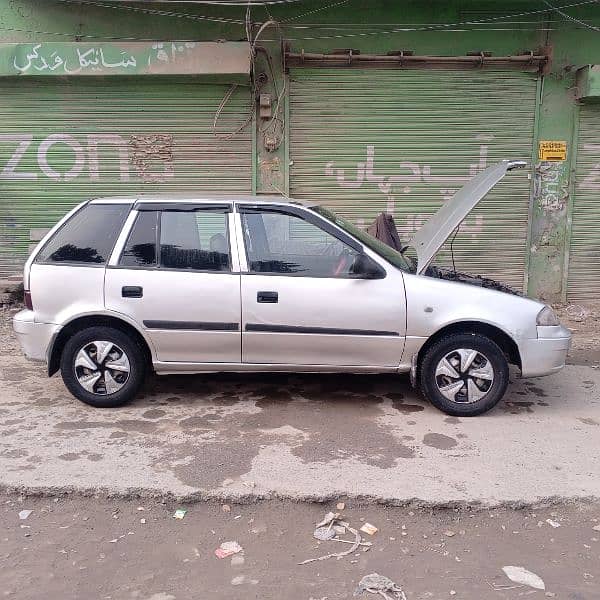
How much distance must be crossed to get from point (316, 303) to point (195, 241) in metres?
1.09

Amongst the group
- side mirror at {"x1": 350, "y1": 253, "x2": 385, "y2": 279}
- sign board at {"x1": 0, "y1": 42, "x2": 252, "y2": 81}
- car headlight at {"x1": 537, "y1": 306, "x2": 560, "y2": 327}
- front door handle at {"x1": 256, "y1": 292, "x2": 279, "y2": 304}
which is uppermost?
sign board at {"x1": 0, "y1": 42, "x2": 252, "y2": 81}

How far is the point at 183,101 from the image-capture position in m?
8.92

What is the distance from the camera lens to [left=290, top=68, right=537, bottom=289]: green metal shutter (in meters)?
8.92

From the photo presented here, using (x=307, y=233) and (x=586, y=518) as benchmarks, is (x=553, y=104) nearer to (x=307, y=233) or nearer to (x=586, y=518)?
(x=307, y=233)

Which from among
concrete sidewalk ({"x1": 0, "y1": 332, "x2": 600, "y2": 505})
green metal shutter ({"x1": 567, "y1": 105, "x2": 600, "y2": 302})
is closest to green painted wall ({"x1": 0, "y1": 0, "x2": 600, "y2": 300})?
green metal shutter ({"x1": 567, "y1": 105, "x2": 600, "y2": 302})

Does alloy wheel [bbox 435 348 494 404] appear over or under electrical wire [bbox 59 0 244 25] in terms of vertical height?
under

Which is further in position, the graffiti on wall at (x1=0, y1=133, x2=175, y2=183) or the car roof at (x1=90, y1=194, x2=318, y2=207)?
the graffiti on wall at (x1=0, y1=133, x2=175, y2=183)

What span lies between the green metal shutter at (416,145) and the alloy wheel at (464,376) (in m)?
4.76

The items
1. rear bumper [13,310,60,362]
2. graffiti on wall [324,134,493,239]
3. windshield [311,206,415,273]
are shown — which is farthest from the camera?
graffiti on wall [324,134,493,239]

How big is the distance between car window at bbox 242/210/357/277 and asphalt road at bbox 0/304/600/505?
115cm

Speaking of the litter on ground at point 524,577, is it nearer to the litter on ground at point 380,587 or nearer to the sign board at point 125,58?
the litter on ground at point 380,587

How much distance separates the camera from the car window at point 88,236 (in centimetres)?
488

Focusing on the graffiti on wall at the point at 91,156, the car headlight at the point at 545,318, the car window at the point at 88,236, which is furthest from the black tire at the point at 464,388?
the graffiti on wall at the point at 91,156

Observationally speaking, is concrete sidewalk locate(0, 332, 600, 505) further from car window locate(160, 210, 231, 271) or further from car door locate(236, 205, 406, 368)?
car window locate(160, 210, 231, 271)
